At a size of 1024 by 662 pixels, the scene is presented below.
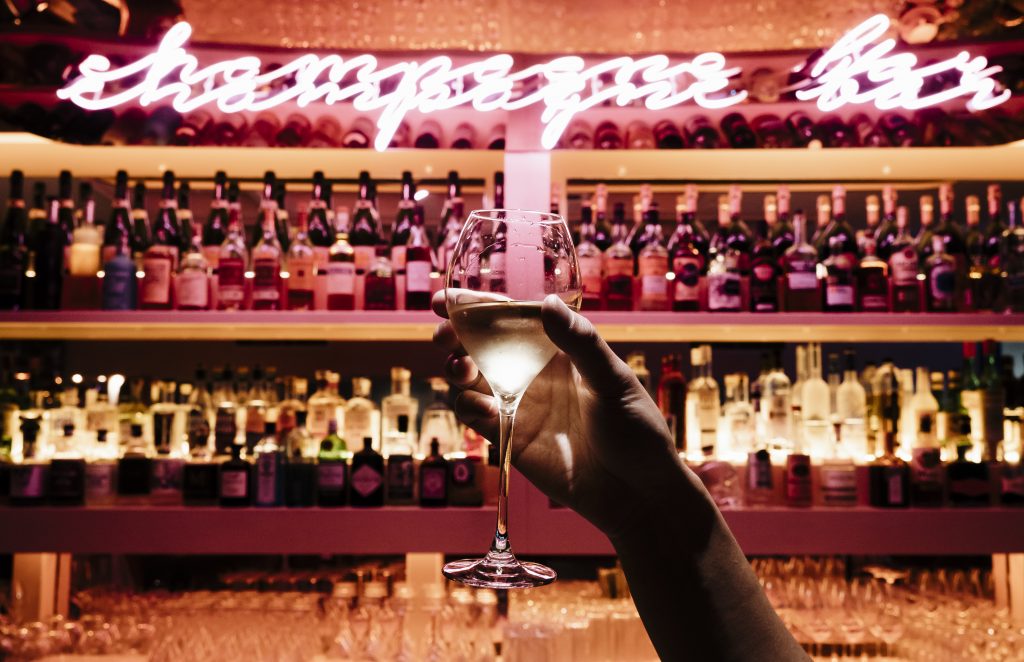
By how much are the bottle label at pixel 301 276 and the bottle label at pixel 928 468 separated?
67.2 inches

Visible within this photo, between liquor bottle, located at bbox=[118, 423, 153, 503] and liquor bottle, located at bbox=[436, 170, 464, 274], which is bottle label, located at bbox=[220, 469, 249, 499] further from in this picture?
liquor bottle, located at bbox=[436, 170, 464, 274]

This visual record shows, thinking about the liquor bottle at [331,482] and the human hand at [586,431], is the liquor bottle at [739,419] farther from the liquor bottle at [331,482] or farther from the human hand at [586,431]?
the human hand at [586,431]

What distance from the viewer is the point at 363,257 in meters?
2.39

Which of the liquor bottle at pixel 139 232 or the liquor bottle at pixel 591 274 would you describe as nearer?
Answer: the liquor bottle at pixel 591 274

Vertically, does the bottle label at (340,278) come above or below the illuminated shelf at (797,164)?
below

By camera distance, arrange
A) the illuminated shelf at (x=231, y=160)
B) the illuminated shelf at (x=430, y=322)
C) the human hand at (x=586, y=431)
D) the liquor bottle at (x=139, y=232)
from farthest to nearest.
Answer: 1. the liquor bottle at (x=139, y=232)
2. the illuminated shelf at (x=231, y=160)
3. the illuminated shelf at (x=430, y=322)
4. the human hand at (x=586, y=431)

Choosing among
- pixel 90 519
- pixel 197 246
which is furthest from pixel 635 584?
pixel 197 246

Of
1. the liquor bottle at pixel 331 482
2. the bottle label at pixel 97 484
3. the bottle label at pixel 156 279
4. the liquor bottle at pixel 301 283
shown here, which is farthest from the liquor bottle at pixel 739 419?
the bottle label at pixel 97 484

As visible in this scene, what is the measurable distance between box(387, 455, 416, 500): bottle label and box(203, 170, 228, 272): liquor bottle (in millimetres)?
838

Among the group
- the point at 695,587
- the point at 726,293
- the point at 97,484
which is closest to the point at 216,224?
the point at 97,484

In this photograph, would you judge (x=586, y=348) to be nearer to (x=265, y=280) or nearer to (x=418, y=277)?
(x=418, y=277)

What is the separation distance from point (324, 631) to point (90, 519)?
680 mm

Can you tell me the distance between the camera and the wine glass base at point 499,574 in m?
0.74

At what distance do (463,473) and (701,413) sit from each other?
73 centimetres
